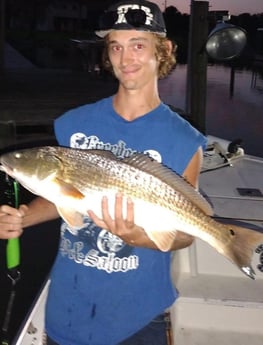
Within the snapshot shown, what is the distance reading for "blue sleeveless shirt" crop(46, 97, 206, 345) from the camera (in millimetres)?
2713

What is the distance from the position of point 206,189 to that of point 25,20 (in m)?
44.6

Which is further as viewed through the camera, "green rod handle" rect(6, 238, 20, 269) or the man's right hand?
"green rod handle" rect(6, 238, 20, 269)

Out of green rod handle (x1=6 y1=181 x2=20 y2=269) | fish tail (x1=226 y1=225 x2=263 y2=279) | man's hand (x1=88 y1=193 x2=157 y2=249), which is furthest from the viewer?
green rod handle (x1=6 y1=181 x2=20 y2=269)

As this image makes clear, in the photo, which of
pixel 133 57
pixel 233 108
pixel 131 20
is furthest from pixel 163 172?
pixel 233 108

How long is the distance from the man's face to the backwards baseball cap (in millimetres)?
34

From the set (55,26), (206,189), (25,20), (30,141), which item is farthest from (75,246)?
(55,26)

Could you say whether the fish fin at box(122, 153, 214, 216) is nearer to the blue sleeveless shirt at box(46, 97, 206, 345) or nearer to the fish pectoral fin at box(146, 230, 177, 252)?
the blue sleeveless shirt at box(46, 97, 206, 345)

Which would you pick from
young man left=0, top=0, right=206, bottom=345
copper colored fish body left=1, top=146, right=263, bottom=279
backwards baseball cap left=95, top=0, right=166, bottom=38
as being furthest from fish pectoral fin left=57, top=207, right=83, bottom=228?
backwards baseball cap left=95, top=0, right=166, bottom=38

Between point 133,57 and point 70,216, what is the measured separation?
94 cm

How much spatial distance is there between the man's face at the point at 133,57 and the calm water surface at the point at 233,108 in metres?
12.7

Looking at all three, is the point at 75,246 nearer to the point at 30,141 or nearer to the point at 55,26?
the point at 30,141

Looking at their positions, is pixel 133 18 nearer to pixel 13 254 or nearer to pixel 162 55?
pixel 162 55

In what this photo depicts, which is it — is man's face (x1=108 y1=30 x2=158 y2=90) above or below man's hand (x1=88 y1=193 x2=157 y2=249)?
above

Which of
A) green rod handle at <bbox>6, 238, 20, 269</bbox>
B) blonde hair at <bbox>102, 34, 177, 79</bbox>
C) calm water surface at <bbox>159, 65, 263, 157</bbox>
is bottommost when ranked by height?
calm water surface at <bbox>159, 65, 263, 157</bbox>
